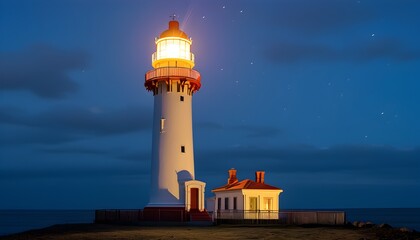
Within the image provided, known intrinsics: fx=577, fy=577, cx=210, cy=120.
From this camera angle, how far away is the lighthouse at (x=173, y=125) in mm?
36406

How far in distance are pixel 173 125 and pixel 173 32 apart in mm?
6081

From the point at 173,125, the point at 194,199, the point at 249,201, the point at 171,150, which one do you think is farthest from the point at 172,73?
the point at 249,201

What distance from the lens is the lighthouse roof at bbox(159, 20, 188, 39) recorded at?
37.5 meters

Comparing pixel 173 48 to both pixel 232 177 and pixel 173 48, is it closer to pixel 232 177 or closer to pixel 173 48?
pixel 173 48

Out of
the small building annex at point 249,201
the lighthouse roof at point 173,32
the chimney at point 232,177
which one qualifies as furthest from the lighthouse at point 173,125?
the chimney at point 232,177

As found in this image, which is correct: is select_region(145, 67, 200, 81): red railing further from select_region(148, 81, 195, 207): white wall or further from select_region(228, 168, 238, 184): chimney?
select_region(228, 168, 238, 184): chimney

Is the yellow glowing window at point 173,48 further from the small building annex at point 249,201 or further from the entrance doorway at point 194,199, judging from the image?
the small building annex at point 249,201

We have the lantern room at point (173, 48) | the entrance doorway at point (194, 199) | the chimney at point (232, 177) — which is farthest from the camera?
the chimney at point (232, 177)

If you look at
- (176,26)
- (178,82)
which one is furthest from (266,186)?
(176,26)

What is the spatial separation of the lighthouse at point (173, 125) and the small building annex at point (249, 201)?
8.76ft

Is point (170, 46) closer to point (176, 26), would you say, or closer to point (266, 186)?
point (176, 26)

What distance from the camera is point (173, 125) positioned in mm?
37031

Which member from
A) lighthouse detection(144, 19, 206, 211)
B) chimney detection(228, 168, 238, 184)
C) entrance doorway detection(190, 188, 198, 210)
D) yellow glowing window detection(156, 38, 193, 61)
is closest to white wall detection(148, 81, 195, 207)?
lighthouse detection(144, 19, 206, 211)

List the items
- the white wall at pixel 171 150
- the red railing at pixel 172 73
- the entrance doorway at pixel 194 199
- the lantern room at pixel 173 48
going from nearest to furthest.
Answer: the entrance doorway at pixel 194 199, the white wall at pixel 171 150, the red railing at pixel 172 73, the lantern room at pixel 173 48
